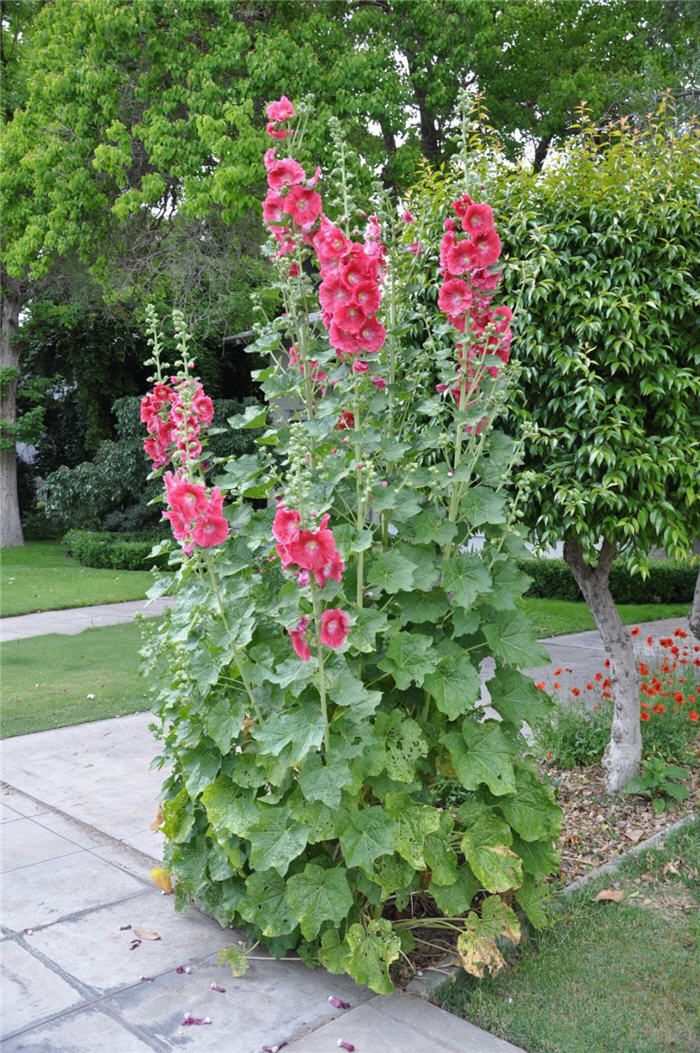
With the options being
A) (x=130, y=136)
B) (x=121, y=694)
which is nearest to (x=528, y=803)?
(x=121, y=694)

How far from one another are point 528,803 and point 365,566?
89 cm

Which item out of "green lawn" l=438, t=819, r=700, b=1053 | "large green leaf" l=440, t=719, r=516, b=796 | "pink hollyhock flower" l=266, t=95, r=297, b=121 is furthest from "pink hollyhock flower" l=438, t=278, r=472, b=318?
"green lawn" l=438, t=819, r=700, b=1053

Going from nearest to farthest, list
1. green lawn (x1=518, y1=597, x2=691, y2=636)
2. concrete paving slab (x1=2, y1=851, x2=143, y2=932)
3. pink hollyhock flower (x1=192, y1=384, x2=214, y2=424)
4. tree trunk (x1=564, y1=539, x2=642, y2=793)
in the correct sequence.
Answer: pink hollyhock flower (x1=192, y1=384, x2=214, y2=424), concrete paving slab (x1=2, y1=851, x2=143, y2=932), tree trunk (x1=564, y1=539, x2=642, y2=793), green lawn (x1=518, y1=597, x2=691, y2=636)

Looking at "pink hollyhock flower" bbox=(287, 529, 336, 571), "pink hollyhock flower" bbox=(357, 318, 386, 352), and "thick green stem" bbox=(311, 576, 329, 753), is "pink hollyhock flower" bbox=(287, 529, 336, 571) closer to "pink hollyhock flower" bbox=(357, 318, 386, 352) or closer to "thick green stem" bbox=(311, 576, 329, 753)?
"thick green stem" bbox=(311, 576, 329, 753)

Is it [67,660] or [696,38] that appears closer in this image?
[67,660]

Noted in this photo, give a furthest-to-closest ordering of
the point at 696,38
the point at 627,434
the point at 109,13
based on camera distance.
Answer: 1. the point at 696,38
2. the point at 109,13
3. the point at 627,434

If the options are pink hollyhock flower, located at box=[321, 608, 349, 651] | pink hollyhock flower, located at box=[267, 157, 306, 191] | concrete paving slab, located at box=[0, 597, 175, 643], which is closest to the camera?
pink hollyhock flower, located at box=[321, 608, 349, 651]

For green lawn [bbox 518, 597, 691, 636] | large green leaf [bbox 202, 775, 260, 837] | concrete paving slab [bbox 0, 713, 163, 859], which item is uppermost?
large green leaf [bbox 202, 775, 260, 837]

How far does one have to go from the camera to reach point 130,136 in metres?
10.6

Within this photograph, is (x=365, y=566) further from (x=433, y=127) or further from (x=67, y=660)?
(x=433, y=127)

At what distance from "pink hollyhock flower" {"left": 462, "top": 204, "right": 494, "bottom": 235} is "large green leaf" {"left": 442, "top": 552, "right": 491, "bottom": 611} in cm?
99

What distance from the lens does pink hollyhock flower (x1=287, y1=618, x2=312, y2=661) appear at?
241 centimetres

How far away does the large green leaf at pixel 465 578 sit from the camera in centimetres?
264

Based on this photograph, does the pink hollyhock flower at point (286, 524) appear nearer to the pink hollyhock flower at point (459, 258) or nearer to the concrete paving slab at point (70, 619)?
the pink hollyhock flower at point (459, 258)
